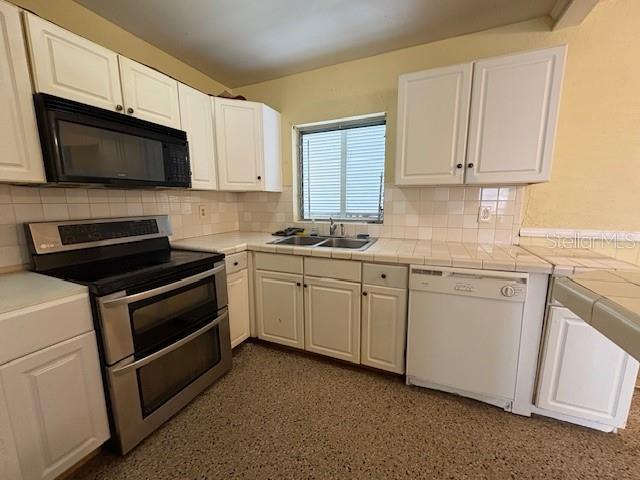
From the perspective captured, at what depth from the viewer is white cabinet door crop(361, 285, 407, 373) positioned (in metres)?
1.74

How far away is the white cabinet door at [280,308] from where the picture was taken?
2.05 metres

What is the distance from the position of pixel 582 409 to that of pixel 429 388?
0.77 meters

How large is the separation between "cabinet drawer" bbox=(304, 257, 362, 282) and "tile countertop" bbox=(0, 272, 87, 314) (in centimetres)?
124

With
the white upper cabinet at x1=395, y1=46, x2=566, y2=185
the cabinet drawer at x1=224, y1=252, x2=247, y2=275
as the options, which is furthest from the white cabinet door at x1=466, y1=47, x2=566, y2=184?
the cabinet drawer at x1=224, y1=252, x2=247, y2=275

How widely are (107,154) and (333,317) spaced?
5.55 feet

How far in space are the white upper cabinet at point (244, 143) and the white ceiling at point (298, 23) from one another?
15.7 inches

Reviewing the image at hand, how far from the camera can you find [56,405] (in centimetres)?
110

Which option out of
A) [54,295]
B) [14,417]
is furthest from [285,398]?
[54,295]

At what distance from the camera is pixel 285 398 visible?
1.71 meters

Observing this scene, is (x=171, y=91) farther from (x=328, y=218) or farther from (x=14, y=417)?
(x=14, y=417)

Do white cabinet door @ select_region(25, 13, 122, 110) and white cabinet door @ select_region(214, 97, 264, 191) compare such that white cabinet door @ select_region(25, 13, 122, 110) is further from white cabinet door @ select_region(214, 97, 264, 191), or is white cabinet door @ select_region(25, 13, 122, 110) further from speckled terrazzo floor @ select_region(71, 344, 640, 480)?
speckled terrazzo floor @ select_region(71, 344, 640, 480)

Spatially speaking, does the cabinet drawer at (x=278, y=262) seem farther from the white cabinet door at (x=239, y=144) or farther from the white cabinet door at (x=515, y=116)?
the white cabinet door at (x=515, y=116)

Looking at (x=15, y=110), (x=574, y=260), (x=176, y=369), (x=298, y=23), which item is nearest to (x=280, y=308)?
(x=176, y=369)

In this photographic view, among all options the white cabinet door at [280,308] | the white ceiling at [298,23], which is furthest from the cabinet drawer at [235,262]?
the white ceiling at [298,23]
